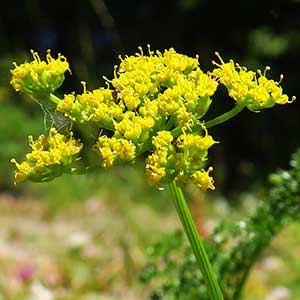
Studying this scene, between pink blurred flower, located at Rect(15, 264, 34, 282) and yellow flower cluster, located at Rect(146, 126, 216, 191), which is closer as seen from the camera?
yellow flower cluster, located at Rect(146, 126, 216, 191)

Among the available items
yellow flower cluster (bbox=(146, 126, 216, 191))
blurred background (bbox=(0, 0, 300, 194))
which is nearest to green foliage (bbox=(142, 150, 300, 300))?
yellow flower cluster (bbox=(146, 126, 216, 191))

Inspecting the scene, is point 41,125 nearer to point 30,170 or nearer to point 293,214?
point 293,214

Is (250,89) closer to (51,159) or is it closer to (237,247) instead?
(51,159)

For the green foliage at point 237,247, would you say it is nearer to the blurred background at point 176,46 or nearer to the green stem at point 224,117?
the green stem at point 224,117

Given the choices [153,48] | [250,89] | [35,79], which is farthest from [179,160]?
[153,48]

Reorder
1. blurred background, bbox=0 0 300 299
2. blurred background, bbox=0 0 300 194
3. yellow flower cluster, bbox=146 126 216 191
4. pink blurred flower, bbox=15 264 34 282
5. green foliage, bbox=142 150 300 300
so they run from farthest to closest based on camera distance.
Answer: blurred background, bbox=0 0 300 194 < blurred background, bbox=0 0 300 299 < pink blurred flower, bbox=15 264 34 282 < green foliage, bbox=142 150 300 300 < yellow flower cluster, bbox=146 126 216 191

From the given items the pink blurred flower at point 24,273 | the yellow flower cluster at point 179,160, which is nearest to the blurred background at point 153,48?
the pink blurred flower at point 24,273

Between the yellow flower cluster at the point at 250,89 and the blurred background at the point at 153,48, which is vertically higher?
the blurred background at the point at 153,48

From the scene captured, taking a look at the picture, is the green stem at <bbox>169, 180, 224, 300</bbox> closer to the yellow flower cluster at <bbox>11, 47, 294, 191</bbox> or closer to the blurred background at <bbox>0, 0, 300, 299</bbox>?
the yellow flower cluster at <bbox>11, 47, 294, 191</bbox>
